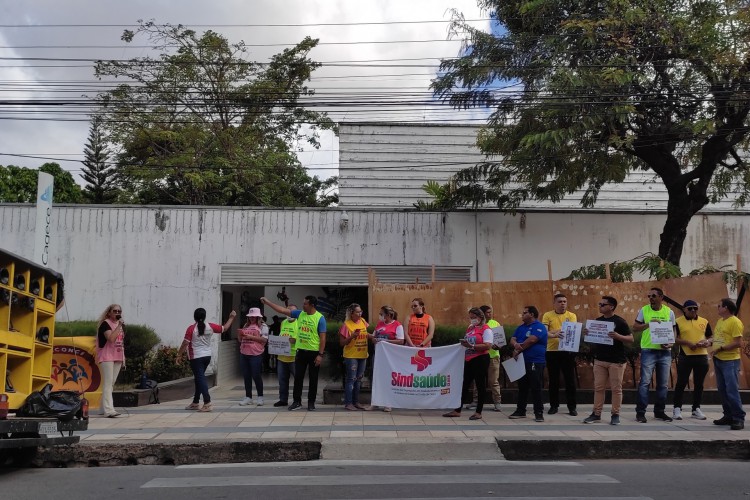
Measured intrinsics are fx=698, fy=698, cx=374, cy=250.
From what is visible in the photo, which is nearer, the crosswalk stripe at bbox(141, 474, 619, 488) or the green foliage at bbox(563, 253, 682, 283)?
the crosswalk stripe at bbox(141, 474, 619, 488)

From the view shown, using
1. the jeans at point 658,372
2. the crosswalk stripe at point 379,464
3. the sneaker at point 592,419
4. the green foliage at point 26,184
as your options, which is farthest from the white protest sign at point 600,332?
the green foliage at point 26,184

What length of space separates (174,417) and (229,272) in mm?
6133

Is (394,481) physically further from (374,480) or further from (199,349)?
(199,349)

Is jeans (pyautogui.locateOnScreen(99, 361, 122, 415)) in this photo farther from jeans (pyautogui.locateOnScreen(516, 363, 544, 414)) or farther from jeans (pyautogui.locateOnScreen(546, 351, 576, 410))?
jeans (pyautogui.locateOnScreen(546, 351, 576, 410))

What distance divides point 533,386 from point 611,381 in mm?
1117

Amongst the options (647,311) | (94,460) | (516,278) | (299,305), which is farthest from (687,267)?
(94,460)

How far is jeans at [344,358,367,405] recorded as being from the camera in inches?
450

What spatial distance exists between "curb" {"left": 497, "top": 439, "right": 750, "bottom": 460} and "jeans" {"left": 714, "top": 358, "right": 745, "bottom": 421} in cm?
92

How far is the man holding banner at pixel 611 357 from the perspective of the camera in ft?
32.7

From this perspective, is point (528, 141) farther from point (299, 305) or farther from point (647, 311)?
point (299, 305)

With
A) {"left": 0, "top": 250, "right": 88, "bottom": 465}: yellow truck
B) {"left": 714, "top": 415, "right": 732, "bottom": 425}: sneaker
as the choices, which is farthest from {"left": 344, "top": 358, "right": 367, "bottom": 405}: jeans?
{"left": 714, "top": 415, "right": 732, "bottom": 425}: sneaker

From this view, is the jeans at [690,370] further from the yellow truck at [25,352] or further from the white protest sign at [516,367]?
the yellow truck at [25,352]

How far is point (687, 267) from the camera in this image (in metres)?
17.6

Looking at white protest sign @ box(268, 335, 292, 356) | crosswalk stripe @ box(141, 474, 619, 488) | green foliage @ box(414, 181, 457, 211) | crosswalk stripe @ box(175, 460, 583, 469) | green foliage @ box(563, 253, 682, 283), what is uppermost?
green foliage @ box(414, 181, 457, 211)
